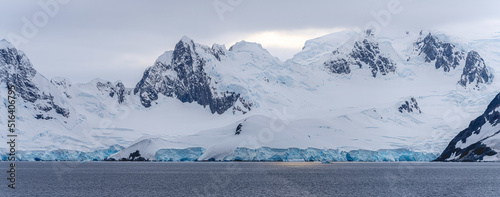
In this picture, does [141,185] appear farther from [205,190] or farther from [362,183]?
[362,183]

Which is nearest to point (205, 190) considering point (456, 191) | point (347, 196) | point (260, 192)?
point (260, 192)

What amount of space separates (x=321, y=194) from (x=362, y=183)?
34116 millimetres

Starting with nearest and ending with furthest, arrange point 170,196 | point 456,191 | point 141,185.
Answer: point 170,196 → point 456,191 → point 141,185

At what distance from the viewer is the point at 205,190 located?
13088 centimetres

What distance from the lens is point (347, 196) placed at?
117375mm

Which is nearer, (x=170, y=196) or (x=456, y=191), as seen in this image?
(x=170, y=196)

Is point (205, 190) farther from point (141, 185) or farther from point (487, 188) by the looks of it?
point (487, 188)

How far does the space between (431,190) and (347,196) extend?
21243mm

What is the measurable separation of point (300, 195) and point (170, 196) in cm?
2366

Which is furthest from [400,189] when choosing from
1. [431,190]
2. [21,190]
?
[21,190]

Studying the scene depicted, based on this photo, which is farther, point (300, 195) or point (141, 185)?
point (141, 185)

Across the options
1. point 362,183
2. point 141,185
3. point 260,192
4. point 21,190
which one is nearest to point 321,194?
point 260,192

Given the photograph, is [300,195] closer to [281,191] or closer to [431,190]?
[281,191]

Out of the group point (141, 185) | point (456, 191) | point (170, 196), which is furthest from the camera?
point (141, 185)
